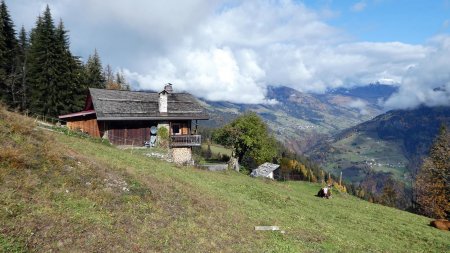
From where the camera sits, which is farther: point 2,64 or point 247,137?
point 247,137

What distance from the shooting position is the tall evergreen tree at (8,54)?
60.9 m

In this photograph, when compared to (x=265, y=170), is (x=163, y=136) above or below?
above

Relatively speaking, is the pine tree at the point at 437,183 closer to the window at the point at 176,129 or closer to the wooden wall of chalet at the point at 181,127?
the wooden wall of chalet at the point at 181,127

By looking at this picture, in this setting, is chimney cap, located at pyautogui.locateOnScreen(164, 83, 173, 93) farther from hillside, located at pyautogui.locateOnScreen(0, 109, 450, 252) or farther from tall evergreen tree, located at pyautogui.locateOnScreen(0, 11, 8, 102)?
hillside, located at pyautogui.locateOnScreen(0, 109, 450, 252)

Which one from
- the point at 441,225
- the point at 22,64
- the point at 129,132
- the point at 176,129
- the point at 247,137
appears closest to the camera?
the point at 441,225

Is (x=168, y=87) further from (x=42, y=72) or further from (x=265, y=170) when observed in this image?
(x=265, y=170)

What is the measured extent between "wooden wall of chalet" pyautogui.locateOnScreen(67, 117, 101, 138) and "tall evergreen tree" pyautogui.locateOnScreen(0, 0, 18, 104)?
1414cm

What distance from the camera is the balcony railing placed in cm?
5326

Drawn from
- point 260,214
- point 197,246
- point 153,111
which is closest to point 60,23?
point 153,111

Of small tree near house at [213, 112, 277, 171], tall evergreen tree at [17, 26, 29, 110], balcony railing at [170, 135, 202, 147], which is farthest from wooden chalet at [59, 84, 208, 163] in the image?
small tree near house at [213, 112, 277, 171]

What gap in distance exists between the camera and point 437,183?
71375 millimetres

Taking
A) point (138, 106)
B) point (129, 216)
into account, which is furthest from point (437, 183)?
point (129, 216)

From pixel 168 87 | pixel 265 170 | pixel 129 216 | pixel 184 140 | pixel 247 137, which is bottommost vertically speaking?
pixel 265 170

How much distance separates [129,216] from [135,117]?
3539cm
